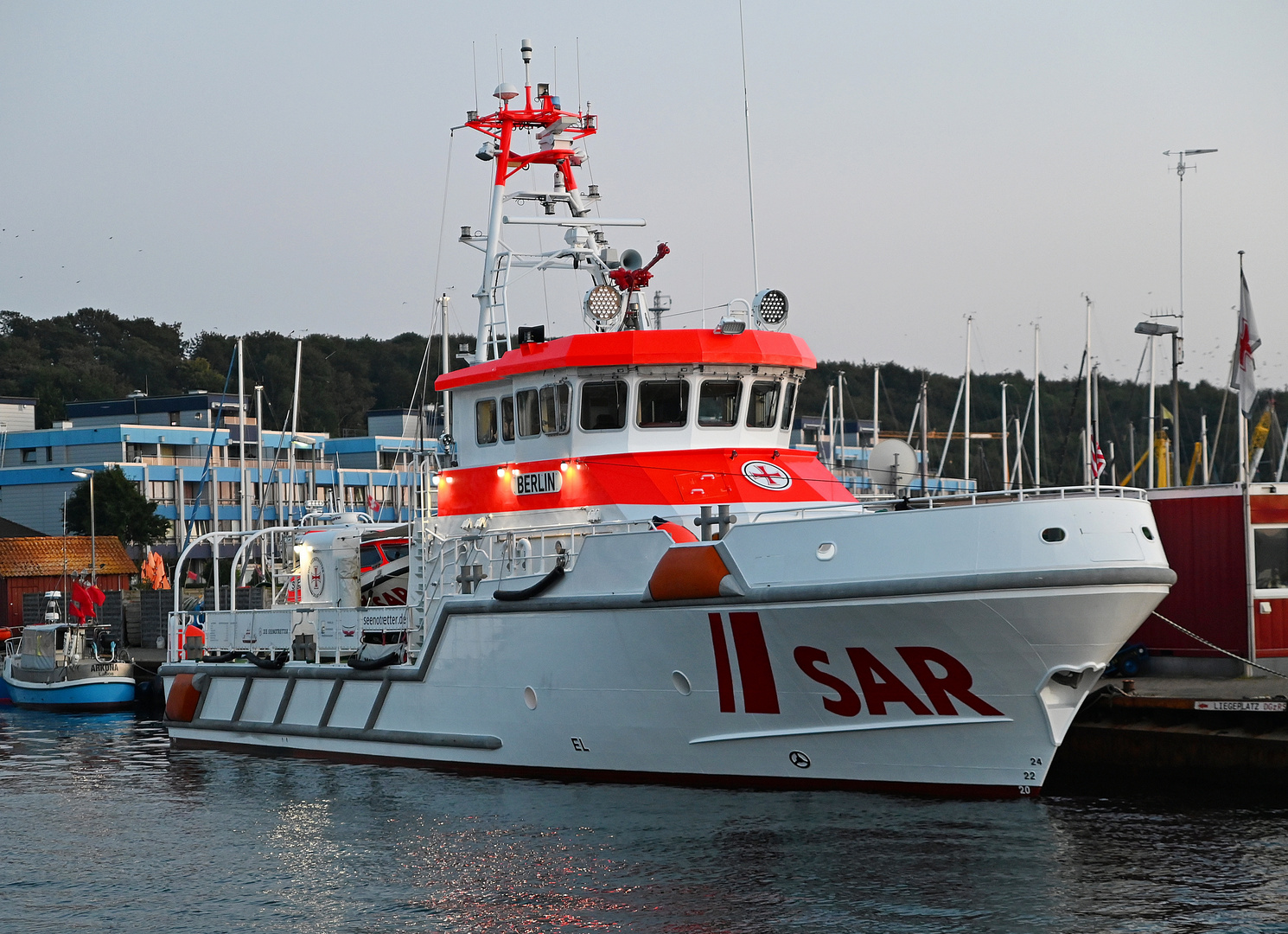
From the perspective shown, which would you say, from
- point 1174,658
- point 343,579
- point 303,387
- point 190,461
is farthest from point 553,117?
point 303,387

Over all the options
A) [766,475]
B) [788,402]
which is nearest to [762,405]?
[788,402]

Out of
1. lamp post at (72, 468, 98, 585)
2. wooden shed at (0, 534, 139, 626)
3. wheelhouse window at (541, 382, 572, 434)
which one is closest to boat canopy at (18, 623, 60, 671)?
lamp post at (72, 468, 98, 585)

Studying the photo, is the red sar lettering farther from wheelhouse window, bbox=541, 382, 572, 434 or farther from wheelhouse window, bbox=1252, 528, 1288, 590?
wheelhouse window, bbox=1252, 528, 1288, 590

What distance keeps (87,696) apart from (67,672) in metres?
0.76

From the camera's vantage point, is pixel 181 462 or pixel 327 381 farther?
pixel 327 381

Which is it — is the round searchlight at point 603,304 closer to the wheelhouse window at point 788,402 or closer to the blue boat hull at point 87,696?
the wheelhouse window at point 788,402

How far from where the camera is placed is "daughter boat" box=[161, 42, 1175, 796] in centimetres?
1208

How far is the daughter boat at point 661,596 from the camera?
39.6ft

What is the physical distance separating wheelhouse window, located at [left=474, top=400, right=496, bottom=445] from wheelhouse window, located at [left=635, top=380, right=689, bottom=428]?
6.75 feet

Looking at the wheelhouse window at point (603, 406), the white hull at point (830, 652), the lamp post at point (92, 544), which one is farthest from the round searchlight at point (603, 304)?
the lamp post at point (92, 544)

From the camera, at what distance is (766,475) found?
49.4ft

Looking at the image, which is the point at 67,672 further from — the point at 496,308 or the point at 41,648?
the point at 496,308

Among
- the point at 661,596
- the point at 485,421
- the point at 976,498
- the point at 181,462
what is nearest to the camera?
the point at 976,498

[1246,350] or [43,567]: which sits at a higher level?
[1246,350]
